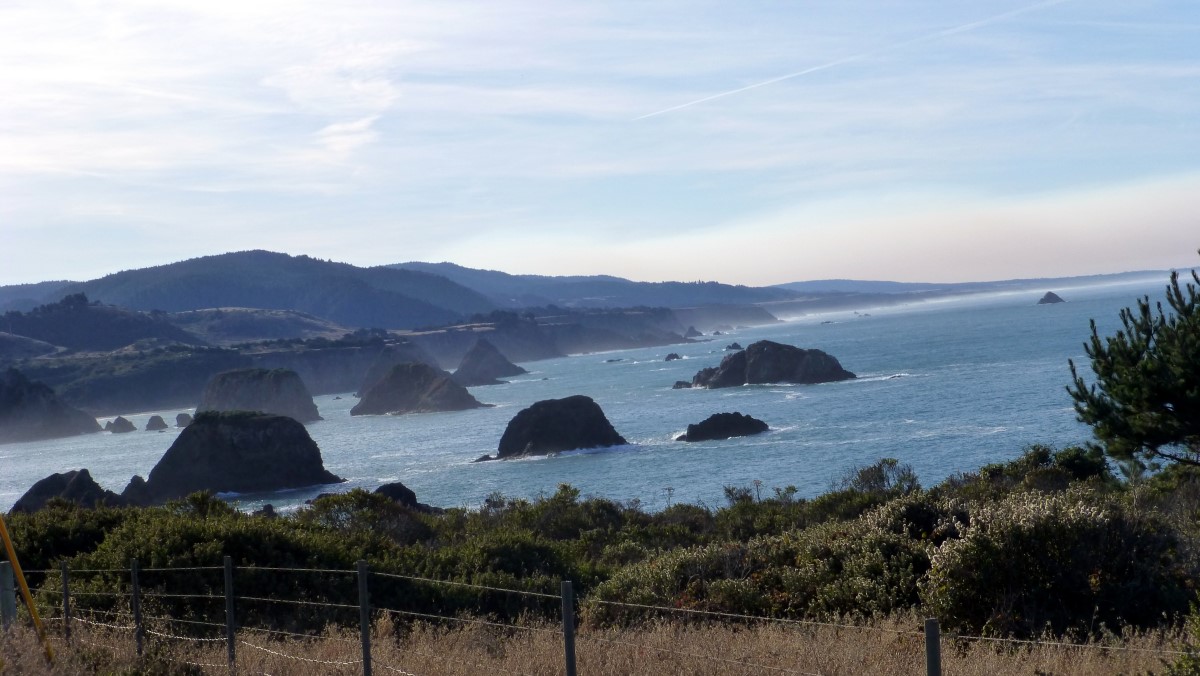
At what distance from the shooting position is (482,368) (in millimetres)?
144500

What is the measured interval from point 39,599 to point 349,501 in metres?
11.9

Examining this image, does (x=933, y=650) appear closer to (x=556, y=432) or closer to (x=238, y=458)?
(x=238, y=458)

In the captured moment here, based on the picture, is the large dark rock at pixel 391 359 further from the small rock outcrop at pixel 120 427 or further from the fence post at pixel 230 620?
the fence post at pixel 230 620

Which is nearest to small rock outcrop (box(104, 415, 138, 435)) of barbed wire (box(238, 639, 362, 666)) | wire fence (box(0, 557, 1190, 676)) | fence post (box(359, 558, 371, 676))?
wire fence (box(0, 557, 1190, 676))

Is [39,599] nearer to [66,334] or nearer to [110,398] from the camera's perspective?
[110,398]

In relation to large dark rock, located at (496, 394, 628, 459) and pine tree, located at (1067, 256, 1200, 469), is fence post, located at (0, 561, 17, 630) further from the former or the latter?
large dark rock, located at (496, 394, 628, 459)

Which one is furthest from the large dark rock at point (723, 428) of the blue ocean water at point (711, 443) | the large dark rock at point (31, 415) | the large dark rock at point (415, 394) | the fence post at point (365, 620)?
the large dark rock at point (31, 415)

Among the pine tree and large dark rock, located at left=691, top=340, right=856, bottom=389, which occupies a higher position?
the pine tree

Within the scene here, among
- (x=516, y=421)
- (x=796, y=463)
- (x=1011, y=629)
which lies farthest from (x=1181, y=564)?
(x=516, y=421)

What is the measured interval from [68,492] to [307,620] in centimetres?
3831

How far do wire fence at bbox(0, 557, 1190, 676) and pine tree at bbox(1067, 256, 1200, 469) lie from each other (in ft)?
28.2

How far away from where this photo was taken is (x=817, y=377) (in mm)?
93250

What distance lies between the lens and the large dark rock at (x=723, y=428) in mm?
61344

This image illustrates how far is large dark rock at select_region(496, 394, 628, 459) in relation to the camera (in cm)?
6306
